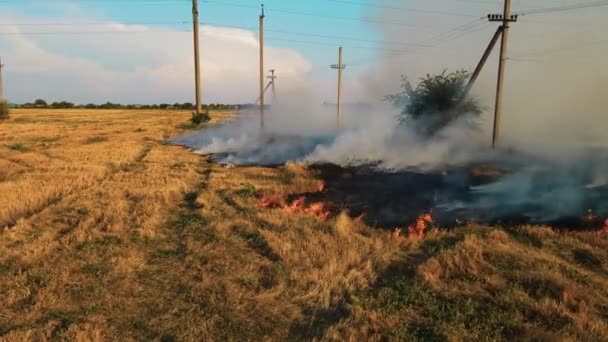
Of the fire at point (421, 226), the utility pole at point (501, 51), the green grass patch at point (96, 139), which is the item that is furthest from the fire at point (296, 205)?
the green grass patch at point (96, 139)

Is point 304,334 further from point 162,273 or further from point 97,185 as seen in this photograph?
point 97,185

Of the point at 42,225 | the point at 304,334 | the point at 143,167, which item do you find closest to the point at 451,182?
the point at 304,334

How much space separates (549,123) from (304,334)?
30.9m

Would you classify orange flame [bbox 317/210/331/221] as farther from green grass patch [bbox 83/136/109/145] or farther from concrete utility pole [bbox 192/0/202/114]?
green grass patch [bbox 83/136/109/145]

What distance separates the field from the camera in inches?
257

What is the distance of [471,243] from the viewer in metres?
9.81

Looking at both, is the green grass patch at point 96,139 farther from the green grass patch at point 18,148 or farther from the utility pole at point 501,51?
the utility pole at point 501,51

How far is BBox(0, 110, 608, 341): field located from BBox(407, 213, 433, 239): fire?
236mm

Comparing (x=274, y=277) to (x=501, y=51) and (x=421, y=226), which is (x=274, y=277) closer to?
(x=421, y=226)

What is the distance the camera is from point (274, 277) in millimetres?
8430

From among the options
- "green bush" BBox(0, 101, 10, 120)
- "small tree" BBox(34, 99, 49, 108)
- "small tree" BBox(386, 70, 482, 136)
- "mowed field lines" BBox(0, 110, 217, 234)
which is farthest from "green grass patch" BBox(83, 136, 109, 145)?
"small tree" BBox(34, 99, 49, 108)

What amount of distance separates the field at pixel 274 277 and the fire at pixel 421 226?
0.77ft

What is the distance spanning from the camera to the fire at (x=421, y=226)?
36.5ft

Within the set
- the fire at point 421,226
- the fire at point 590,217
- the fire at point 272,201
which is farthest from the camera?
the fire at point 272,201
